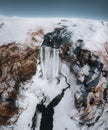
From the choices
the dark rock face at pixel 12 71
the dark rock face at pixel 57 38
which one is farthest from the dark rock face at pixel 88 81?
the dark rock face at pixel 12 71

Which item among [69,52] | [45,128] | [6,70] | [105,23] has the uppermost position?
[105,23]

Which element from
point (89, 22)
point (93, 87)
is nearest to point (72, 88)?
point (93, 87)

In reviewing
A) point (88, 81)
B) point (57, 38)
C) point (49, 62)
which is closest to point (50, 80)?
point (49, 62)

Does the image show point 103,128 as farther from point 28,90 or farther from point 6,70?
point 6,70

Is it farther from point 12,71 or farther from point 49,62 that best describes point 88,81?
point 12,71

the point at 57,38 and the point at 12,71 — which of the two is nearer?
the point at 12,71

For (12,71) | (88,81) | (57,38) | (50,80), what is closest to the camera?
(12,71)

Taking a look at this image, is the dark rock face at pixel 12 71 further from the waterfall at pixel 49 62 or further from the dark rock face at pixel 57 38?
the dark rock face at pixel 57 38
